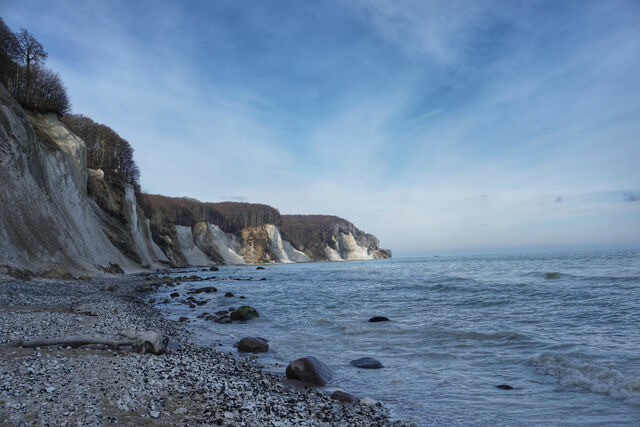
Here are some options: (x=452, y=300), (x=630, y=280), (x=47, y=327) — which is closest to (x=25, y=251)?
(x=47, y=327)

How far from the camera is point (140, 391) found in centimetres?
427

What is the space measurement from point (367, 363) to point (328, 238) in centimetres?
12851

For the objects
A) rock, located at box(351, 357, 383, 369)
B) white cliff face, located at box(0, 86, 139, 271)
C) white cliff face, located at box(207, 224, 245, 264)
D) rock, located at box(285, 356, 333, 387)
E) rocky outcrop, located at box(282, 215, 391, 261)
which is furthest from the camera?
rocky outcrop, located at box(282, 215, 391, 261)

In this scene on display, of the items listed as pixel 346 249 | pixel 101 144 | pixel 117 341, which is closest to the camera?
pixel 117 341

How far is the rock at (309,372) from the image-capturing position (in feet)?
22.1

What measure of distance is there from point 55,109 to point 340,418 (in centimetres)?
3306

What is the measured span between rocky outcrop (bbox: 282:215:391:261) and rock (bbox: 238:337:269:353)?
114 meters

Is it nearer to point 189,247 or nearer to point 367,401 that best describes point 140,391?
point 367,401

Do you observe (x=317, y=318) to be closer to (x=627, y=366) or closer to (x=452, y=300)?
(x=452, y=300)

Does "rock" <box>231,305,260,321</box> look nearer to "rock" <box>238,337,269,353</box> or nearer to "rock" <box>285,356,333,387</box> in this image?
"rock" <box>238,337,269,353</box>

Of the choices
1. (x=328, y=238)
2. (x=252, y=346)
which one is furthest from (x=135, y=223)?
(x=328, y=238)

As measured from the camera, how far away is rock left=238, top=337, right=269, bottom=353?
9.30 meters

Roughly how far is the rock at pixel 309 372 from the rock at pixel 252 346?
7.95 ft

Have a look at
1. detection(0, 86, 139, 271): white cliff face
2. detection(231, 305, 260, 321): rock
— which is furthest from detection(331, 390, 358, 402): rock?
detection(0, 86, 139, 271): white cliff face
